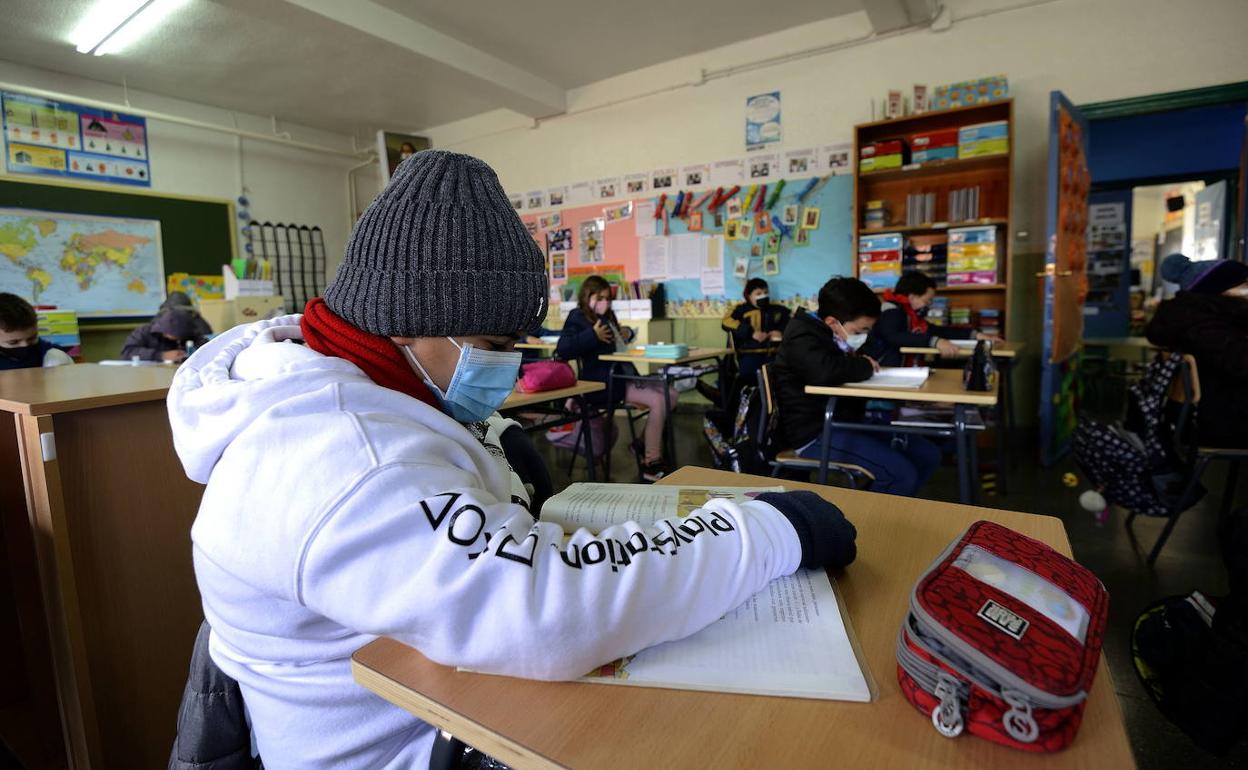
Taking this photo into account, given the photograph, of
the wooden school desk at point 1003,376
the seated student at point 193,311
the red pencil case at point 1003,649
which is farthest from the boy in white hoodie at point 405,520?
the seated student at point 193,311

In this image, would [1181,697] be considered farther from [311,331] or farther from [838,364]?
[311,331]

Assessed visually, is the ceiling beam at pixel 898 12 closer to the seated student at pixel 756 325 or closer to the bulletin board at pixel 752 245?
the bulletin board at pixel 752 245

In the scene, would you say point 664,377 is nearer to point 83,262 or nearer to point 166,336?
point 166,336

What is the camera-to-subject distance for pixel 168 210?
5.96 m

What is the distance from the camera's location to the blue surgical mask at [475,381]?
2.57ft

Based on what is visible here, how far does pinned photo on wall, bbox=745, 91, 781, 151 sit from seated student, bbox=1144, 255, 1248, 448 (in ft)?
11.1

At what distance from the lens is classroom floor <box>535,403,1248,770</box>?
1479 millimetres

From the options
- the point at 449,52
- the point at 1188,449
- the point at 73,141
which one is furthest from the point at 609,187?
the point at 1188,449

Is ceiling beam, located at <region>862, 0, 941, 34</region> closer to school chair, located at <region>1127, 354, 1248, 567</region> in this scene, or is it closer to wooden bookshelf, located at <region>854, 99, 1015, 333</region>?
wooden bookshelf, located at <region>854, 99, 1015, 333</region>

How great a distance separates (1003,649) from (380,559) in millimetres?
473

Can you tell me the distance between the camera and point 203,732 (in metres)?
0.73

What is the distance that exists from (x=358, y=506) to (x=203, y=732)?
1.49 feet

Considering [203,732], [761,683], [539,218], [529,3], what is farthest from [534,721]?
[539,218]

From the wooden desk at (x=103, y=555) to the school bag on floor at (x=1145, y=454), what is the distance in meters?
2.96
